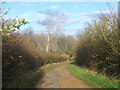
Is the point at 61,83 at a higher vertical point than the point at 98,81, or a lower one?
lower

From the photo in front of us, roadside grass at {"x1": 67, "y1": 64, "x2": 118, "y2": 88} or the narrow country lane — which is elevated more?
roadside grass at {"x1": 67, "y1": 64, "x2": 118, "y2": 88}

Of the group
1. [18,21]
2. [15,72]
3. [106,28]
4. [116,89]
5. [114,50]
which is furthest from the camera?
[106,28]

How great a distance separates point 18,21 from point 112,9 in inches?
357

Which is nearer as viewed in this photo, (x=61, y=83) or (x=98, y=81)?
(x=98, y=81)

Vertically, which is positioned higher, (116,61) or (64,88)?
(116,61)

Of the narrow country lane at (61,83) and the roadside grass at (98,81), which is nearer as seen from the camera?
the roadside grass at (98,81)

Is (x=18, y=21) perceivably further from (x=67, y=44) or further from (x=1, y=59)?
(x=67, y=44)

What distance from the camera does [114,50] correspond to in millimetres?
9781

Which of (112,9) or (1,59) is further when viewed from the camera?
(112,9)

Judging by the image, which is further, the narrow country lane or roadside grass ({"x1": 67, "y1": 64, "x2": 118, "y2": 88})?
the narrow country lane

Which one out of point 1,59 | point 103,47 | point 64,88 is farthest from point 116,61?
point 1,59

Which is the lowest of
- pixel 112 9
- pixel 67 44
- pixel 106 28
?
pixel 67 44

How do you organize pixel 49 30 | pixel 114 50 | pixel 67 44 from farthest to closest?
pixel 67 44
pixel 49 30
pixel 114 50

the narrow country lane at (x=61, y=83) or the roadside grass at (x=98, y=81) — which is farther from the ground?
the roadside grass at (x=98, y=81)
